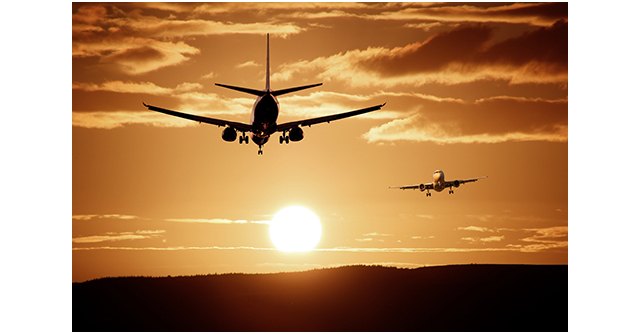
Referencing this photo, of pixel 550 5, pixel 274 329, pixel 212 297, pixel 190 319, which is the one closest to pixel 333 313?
pixel 274 329

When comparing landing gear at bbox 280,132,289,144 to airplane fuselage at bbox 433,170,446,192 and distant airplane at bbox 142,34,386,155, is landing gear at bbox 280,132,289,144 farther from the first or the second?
airplane fuselage at bbox 433,170,446,192

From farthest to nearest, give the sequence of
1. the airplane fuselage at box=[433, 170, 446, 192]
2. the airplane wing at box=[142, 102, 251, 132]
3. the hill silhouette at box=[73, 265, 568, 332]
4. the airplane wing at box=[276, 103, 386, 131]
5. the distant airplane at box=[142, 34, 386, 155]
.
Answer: the hill silhouette at box=[73, 265, 568, 332]
the airplane fuselage at box=[433, 170, 446, 192]
the distant airplane at box=[142, 34, 386, 155]
the airplane wing at box=[276, 103, 386, 131]
the airplane wing at box=[142, 102, 251, 132]

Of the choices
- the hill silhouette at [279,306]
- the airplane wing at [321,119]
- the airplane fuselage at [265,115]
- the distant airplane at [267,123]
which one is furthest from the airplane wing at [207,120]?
the hill silhouette at [279,306]

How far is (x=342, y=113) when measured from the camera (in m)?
71.7

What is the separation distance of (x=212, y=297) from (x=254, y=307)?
43.1 feet

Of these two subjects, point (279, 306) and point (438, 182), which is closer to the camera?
A: point (438, 182)

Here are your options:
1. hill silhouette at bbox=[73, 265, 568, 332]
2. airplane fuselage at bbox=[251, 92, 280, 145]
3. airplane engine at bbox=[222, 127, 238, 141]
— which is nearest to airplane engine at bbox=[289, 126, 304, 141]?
airplane fuselage at bbox=[251, 92, 280, 145]

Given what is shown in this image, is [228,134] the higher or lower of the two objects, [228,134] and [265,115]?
the lower

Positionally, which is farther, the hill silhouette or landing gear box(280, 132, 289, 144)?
the hill silhouette

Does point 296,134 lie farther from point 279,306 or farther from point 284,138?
point 279,306

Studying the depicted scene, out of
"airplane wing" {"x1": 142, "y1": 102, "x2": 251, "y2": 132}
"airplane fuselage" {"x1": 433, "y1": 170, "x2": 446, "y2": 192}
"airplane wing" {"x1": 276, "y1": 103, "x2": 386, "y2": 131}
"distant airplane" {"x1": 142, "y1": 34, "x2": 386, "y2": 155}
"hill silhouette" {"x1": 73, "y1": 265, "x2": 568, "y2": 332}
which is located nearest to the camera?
"airplane wing" {"x1": 142, "y1": 102, "x2": 251, "y2": 132}

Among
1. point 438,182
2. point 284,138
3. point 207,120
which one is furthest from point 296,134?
point 438,182

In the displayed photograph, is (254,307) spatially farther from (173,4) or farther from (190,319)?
(173,4)

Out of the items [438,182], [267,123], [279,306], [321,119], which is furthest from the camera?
[279,306]
